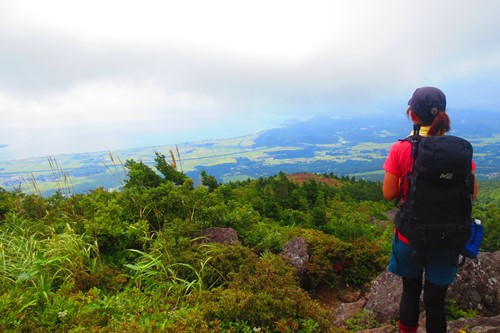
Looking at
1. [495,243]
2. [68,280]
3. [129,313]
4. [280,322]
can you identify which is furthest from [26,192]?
[495,243]

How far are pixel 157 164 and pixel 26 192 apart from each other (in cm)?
272

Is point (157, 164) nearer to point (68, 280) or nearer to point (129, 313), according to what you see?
point (68, 280)

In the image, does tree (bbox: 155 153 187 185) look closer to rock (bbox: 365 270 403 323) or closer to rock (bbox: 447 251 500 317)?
rock (bbox: 365 270 403 323)

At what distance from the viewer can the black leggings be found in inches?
105

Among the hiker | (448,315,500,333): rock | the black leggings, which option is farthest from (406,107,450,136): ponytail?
(448,315,500,333): rock

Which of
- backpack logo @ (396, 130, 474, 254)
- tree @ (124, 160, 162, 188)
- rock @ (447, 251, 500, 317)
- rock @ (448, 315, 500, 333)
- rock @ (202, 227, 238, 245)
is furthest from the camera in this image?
tree @ (124, 160, 162, 188)

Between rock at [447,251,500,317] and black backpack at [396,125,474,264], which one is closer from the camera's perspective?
black backpack at [396,125,474,264]

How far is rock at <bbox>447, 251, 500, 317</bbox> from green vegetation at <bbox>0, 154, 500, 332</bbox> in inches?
46.1

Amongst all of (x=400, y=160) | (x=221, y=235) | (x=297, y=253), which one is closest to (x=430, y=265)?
(x=400, y=160)

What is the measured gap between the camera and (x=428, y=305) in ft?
8.92

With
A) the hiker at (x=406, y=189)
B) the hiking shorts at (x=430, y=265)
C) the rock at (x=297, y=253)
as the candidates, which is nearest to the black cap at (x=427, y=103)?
the hiker at (x=406, y=189)

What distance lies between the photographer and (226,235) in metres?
5.11

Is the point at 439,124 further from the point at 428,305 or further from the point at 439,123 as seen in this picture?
the point at 428,305

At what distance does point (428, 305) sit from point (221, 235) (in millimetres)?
3139
